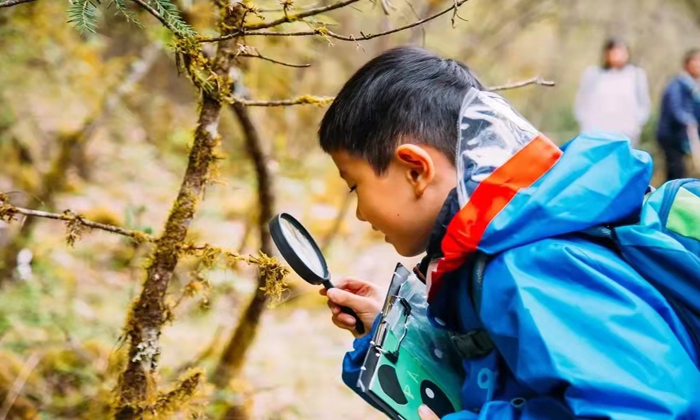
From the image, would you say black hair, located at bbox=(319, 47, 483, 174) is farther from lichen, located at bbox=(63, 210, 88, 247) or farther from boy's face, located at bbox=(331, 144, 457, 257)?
lichen, located at bbox=(63, 210, 88, 247)

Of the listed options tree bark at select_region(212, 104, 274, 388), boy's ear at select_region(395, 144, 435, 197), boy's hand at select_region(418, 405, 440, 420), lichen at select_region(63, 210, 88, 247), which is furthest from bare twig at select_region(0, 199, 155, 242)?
tree bark at select_region(212, 104, 274, 388)

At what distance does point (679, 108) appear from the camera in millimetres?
5801

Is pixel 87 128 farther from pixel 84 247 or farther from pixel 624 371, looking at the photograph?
pixel 624 371

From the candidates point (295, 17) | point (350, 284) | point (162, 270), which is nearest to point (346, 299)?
point (350, 284)

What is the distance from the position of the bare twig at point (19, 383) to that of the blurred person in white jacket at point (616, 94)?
5635 millimetres

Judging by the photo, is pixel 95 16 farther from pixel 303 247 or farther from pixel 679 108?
pixel 679 108

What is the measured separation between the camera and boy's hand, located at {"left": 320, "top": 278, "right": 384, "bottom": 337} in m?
1.58

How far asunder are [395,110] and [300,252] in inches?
15.7

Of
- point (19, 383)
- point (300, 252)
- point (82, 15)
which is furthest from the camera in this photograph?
point (19, 383)

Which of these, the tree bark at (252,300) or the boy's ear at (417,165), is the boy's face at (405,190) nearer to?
the boy's ear at (417,165)

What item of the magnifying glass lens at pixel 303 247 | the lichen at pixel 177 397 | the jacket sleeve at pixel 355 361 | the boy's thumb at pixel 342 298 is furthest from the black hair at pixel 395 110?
the lichen at pixel 177 397

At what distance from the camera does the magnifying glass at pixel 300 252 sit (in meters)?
1.41

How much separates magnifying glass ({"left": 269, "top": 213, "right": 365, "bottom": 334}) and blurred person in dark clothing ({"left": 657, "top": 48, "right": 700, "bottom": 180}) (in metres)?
5.26

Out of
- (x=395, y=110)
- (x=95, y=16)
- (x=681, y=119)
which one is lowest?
(x=95, y=16)
